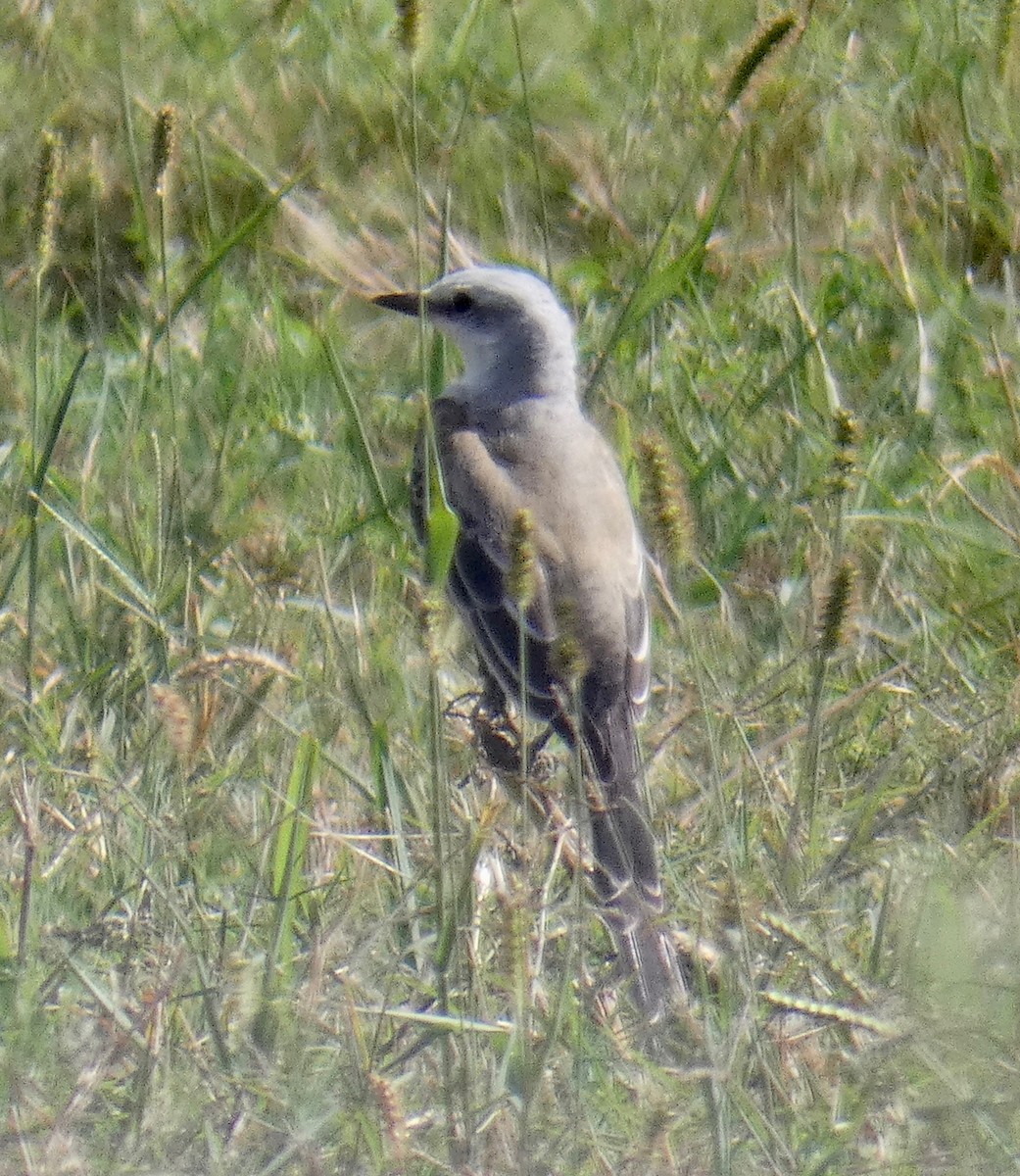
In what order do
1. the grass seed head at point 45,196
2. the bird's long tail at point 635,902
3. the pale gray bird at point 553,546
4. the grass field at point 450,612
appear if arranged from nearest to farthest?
1. the grass field at point 450,612
2. the grass seed head at point 45,196
3. the bird's long tail at point 635,902
4. the pale gray bird at point 553,546

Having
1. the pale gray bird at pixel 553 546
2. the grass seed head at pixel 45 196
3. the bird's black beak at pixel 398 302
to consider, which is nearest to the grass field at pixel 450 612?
the grass seed head at pixel 45 196

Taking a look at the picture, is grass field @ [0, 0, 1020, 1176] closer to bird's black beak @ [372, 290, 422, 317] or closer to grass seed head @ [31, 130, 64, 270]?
grass seed head @ [31, 130, 64, 270]

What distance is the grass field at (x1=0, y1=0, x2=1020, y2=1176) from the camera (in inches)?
122

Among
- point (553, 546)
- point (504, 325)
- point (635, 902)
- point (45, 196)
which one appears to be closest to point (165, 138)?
point (45, 196)

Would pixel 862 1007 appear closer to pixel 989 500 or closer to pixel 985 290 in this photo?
pixel 989 500

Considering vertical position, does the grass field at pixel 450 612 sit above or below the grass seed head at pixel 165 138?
below

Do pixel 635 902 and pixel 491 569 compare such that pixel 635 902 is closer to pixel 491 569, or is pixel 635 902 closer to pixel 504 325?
pixel 491 569

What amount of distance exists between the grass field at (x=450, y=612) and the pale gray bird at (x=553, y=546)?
0.14m

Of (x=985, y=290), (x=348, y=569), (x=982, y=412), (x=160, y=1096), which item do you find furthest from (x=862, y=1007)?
(x=985, y=290)

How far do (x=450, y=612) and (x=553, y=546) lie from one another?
62 cm

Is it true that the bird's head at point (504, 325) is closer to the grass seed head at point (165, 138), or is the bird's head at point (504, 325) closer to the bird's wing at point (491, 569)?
the bird's wing at point (491, 569)

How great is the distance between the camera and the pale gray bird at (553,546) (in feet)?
13.1

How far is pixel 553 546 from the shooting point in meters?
5.11

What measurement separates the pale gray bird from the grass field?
136 mm
